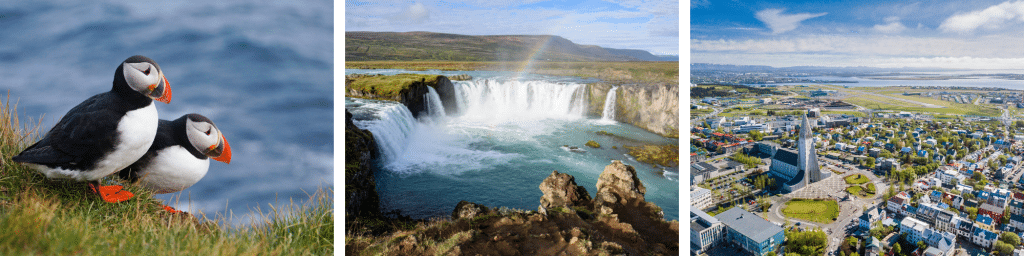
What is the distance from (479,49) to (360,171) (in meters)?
1.25

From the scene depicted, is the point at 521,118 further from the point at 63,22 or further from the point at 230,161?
the point at 63,22

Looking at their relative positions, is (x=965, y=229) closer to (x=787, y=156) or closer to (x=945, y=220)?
(x=945, y=220)

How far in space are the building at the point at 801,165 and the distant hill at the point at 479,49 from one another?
3.23 feet

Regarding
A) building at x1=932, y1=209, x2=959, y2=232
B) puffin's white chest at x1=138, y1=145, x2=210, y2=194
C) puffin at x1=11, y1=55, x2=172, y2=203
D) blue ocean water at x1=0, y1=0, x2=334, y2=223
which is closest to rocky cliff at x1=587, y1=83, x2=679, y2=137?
building at x1=932, y1=209, x2=959, y2=232

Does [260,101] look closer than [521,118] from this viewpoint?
Yes

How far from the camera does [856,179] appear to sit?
299 centimetres

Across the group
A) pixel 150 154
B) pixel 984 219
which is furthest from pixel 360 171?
pixel 984 219

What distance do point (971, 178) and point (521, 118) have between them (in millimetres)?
2881

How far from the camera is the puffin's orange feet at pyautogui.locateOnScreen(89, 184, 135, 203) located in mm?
2023

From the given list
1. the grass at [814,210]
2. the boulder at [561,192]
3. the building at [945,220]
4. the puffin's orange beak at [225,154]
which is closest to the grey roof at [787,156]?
the grass at [814,210]

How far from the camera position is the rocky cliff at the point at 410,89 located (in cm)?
353

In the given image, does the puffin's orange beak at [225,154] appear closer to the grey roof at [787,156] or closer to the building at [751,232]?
the building at [751,232]

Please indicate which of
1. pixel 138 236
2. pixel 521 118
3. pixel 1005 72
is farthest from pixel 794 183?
pixel 138 236

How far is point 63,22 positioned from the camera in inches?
84.2
